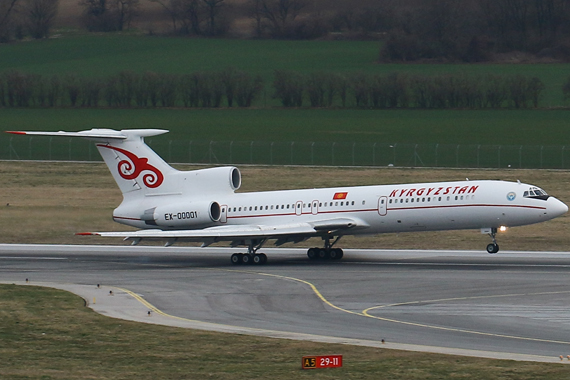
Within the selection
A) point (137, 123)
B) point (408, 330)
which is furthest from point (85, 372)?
point (137, 123)

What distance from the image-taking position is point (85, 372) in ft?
68.0

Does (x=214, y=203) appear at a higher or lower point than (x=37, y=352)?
higher

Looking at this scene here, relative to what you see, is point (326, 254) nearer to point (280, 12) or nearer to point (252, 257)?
point (252, 257)

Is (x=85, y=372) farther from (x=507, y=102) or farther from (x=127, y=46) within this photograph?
(x=127, y=46)

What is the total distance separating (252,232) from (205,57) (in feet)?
380

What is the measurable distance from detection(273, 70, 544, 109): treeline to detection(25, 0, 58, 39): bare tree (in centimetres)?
7606

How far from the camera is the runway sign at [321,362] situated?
20.8m

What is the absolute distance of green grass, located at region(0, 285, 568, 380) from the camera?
20.5 metres

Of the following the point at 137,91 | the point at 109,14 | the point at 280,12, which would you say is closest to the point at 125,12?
the point at 109,14

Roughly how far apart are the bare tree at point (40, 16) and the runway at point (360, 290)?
138484 millimetres

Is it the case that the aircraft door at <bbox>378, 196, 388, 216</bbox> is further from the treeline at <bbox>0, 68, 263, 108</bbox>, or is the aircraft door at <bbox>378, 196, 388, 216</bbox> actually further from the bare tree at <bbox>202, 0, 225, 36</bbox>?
the bare tree at <bbox>202, 0, 225, 36</bbox>

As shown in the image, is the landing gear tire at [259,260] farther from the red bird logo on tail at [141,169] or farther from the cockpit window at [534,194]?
the cockpit window at [534,194]

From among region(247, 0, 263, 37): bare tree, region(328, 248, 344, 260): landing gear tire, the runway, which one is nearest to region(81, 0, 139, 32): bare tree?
region(247, 0, 263, 37): bare tree

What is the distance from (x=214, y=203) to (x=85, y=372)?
2416 centimetres
